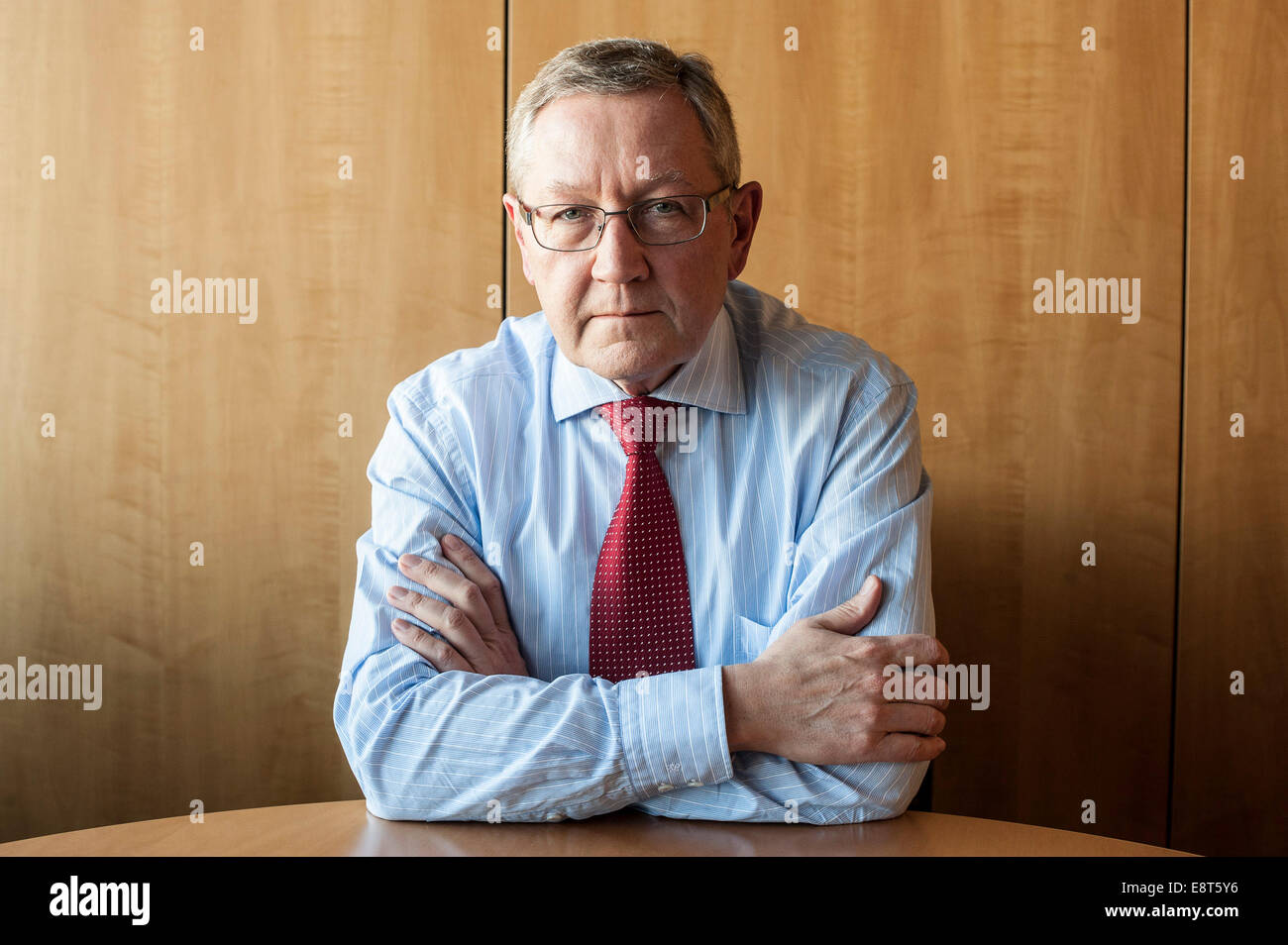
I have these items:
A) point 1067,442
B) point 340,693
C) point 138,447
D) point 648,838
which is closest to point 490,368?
point 340,693

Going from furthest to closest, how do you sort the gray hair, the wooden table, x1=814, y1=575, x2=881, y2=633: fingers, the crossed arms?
the gray hair < x1=814, y1=575, x2=881, y2=633: fingers < the crossed arms < the wooden table

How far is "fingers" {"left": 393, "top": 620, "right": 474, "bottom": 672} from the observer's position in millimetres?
1305

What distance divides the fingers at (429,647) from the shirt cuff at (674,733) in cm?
24

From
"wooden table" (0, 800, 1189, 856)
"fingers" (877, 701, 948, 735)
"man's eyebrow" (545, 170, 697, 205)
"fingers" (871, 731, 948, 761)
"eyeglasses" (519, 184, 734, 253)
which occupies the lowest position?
"wooden table" (0, 800, 1189, 856)

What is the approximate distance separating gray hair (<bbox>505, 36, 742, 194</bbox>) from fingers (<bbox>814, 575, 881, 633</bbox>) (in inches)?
24.8

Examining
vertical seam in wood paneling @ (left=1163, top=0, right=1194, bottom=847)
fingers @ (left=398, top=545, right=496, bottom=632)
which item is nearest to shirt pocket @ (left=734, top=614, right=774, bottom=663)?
fingers @ (left=398, top=545, right=496, bottom=632)

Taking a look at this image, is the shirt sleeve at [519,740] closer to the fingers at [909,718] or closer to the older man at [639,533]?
the older man at [639,533]

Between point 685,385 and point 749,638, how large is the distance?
1.26ft

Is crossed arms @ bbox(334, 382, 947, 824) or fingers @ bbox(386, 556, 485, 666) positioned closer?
crossed arms @ bbox(334, 382, 947, 824)

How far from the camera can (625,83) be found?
1414mm

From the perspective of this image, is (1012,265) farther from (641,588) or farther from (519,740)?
(519,740)

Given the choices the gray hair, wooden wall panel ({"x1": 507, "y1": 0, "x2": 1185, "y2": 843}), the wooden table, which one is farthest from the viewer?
wooden wall panel ({"x1": 507, "y1": 0, "x2": 1185, "y2": 843})

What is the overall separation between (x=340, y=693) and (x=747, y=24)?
5.11ft

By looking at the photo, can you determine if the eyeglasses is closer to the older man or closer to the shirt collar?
the older man
